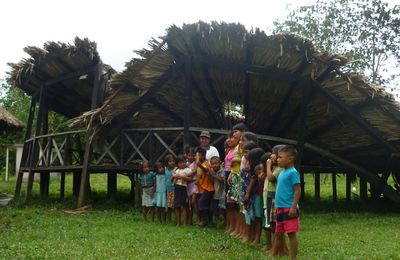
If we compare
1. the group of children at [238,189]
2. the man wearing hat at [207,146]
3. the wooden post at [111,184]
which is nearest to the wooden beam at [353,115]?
the man wearing hat at [207,146]

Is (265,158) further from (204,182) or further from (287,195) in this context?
(204,182)

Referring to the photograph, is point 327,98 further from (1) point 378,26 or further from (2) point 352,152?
(1) point 378,26

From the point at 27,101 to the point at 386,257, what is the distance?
3442 centimetres

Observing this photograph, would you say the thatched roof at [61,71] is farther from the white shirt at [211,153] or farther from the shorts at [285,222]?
the shorts at [285,222]

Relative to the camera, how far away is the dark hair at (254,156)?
659cm

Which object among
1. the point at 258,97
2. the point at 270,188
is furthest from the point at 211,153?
the point at 258,97

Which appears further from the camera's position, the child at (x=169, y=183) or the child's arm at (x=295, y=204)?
the child at (x=169, y=183)

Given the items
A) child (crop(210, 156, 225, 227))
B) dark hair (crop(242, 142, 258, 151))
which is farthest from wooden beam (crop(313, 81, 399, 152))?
dark hair (crop(242, 142, 258, 151))

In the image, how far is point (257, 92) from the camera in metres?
12.5

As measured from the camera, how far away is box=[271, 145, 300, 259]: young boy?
5340mm

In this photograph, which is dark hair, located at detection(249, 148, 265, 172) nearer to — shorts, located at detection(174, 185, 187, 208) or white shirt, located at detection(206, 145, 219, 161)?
white shirt, located at detection(206, 145, 219, 161)

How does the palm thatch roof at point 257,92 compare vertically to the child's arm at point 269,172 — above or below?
above

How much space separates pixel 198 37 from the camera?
1039 cm

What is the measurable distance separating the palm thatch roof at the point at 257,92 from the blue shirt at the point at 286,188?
5256mm
